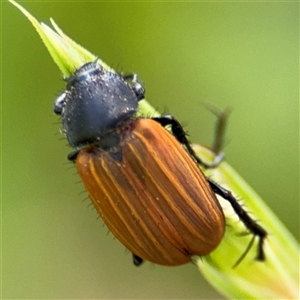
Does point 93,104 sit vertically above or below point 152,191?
above

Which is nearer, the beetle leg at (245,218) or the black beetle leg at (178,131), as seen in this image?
the beetle leg at (245,218)

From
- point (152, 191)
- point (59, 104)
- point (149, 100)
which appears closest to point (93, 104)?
point (59, 104)

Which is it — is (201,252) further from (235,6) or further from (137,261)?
(235,6)

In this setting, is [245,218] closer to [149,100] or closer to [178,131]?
[178,131]

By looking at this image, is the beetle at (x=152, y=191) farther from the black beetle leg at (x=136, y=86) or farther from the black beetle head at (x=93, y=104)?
the black beetle leg at (x=136, y=86)

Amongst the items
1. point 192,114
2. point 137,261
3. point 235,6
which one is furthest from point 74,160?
point 235,6

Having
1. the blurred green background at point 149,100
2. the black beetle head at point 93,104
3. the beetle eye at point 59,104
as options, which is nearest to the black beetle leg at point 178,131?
the black beetle head at point 93,104

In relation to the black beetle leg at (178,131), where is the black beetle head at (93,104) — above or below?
above

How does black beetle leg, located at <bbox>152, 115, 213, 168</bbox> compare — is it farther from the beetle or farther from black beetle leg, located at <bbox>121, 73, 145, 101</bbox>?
black beetle leg, located at <bbox>121, 73, 145, 101</bbox>

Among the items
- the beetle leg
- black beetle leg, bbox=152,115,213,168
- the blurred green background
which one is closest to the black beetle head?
black beetle leg, bbox=152,115,213,168
